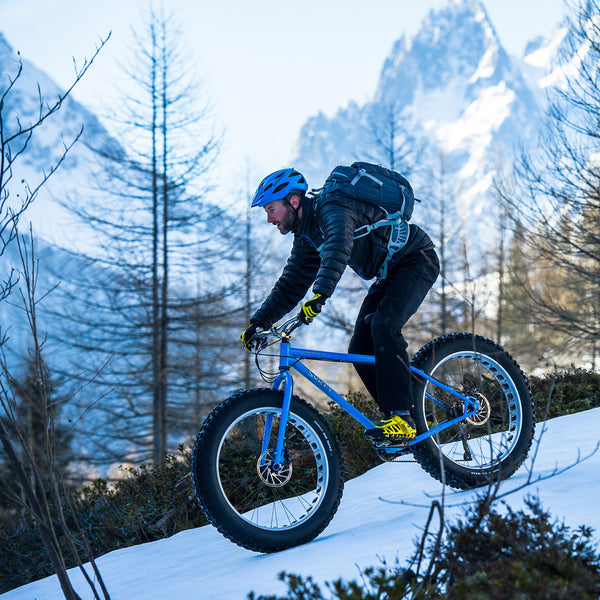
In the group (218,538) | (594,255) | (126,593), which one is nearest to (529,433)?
(218,538)

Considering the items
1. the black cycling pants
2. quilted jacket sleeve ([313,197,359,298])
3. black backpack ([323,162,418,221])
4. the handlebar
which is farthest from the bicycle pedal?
black backpack ([323,162,418,221])

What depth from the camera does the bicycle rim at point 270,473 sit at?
12.2 ft

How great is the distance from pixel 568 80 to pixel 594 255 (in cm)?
351

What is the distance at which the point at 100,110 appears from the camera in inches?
684

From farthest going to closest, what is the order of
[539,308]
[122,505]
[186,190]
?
[186,190] < [539,308] < [122,505]

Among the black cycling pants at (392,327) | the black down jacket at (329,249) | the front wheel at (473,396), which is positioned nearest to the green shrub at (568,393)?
the front wheel at (473,396)

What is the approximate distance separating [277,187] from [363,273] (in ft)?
2.98

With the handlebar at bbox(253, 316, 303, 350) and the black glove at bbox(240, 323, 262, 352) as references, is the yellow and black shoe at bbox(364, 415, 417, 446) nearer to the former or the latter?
the handlebar at bbox(253, 316, 303, 350)

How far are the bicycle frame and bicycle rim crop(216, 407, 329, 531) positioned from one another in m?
0.07

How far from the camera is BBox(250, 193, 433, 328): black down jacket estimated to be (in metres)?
3.73

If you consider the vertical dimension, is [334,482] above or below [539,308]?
below

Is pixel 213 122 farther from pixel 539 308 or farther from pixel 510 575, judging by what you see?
pixel 510 575

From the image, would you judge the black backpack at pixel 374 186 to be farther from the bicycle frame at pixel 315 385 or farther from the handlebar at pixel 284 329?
the bicycle frame at pixel 315 385

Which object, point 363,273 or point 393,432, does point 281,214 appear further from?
point 393,432
